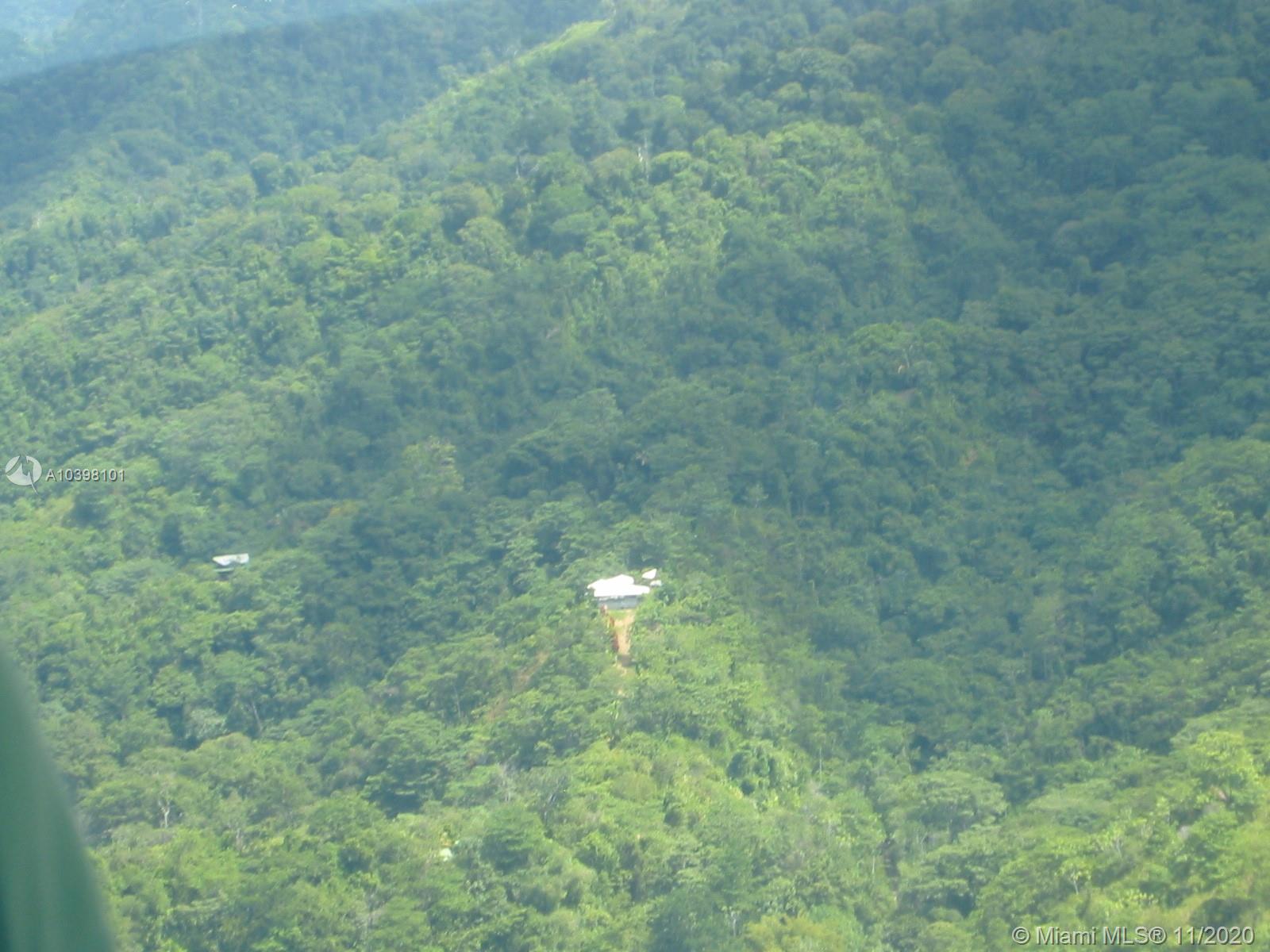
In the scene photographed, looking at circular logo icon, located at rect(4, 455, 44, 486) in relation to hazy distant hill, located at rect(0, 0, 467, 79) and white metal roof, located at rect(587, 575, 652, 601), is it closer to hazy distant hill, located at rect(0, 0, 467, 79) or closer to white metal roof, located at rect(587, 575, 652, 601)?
white metal roof, located at rect(587, 575, 652, 601)

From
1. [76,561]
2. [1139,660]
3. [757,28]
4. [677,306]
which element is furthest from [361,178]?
[1139,660]

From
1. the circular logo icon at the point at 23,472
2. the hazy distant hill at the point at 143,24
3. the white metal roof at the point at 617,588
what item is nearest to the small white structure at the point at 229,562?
the circular logo icon at the point at 23,472

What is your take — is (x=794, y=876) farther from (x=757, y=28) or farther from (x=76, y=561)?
(x=757, y=28)

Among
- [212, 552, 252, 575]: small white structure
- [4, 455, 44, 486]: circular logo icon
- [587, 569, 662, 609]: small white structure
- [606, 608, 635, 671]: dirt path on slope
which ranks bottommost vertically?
[606, 608, 635, 671]: dirt path on slope

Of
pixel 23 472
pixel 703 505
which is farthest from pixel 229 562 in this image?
pixel 703 505

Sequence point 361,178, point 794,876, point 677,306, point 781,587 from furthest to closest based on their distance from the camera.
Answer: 1. point 361,178
2. point 677,306
3. point 781,587
4. point 794,876

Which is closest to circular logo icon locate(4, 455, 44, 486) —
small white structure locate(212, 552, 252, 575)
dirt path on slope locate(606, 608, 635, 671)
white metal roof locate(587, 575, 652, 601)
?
small white structure locate(212, 552, 252, 575)
